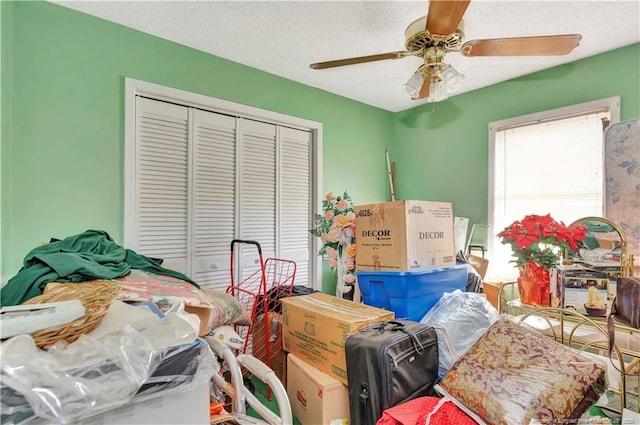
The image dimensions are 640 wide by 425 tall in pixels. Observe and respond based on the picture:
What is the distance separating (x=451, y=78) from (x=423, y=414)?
65.8 inches

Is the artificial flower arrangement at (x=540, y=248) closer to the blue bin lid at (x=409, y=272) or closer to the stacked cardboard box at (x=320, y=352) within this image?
the blue bin lid at (x=409, y=272)

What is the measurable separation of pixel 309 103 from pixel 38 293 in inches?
103

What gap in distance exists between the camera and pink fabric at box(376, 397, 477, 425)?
3.91ft

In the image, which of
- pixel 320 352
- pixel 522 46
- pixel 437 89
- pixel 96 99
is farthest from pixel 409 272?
pixel 96 99

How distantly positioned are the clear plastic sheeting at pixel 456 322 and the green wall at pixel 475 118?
1.63 meters

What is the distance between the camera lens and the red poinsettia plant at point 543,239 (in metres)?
1.53

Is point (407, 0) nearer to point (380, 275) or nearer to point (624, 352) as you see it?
point (380, 275)

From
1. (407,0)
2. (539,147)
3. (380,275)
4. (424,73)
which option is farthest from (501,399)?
(539,147)

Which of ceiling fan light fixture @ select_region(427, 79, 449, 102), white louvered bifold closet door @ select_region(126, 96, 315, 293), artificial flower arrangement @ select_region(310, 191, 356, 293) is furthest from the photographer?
white louvered bifold closet door @ select_region(126, 96, 315, 293)

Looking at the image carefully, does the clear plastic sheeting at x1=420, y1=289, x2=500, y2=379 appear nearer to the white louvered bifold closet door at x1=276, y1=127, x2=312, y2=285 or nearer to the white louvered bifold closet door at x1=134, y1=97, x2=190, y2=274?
the white louvered bifold closet door at x1=276, y1=127, x2=312, y2=285

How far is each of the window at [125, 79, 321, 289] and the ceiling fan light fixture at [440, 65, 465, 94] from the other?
5.06 feet

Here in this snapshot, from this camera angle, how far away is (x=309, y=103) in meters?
3.19

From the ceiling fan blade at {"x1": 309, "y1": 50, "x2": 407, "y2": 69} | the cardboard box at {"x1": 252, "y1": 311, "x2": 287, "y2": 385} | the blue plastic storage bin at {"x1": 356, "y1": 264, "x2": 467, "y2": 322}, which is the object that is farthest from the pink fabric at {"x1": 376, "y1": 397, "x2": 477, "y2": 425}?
the ceiling fan blade at {"x1": 309, "y1": 50, "x2": 407, "y2": 69}

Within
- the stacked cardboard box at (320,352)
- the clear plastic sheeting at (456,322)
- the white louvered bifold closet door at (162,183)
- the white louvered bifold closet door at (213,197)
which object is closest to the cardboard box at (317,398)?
the stacked cardboard box at (320,352)
